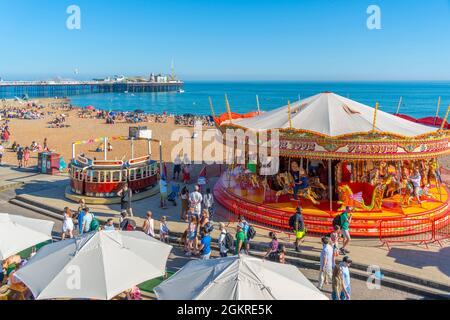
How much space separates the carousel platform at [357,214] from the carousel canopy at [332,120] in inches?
95.3

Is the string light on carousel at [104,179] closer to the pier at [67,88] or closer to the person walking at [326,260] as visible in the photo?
the person walking at [326,260]

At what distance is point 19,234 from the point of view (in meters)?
9.27

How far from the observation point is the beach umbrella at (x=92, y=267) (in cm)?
673

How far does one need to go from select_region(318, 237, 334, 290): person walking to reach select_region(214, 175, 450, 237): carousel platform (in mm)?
3351

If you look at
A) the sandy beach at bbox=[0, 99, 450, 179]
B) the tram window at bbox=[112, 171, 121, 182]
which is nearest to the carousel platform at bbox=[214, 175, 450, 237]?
the tram window at bbox=[112, 171, 121, 182]

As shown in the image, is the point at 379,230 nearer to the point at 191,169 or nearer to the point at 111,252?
the point at 111,252

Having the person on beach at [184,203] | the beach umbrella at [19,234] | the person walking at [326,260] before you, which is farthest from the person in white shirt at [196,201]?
the person walking at [326,260]

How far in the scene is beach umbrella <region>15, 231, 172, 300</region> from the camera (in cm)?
673

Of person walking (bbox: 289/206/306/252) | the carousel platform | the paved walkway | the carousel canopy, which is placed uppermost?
the carousel canopy

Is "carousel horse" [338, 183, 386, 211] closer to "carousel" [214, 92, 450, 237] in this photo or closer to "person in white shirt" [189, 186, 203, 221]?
"carousel" [214, 92, 450, 237]
